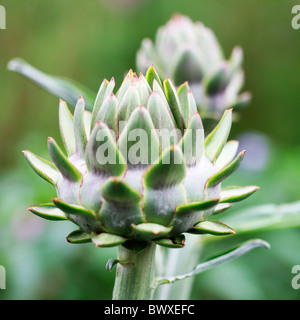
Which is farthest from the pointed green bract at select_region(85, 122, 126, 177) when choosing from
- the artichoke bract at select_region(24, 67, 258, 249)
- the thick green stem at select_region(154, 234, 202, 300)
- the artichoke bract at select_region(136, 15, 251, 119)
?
the artichoke bract at select_region(136, 15, 251, 119)

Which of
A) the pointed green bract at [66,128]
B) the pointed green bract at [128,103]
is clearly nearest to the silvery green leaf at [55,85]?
the pointed green bract at [66,128]

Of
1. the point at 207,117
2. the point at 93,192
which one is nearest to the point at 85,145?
the point at 93,192

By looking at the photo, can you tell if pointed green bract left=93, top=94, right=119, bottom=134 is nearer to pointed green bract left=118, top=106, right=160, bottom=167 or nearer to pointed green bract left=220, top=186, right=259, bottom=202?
pointed green bract left=118, top=106, right=160, bottom=167

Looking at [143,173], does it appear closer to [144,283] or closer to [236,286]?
[144,283]

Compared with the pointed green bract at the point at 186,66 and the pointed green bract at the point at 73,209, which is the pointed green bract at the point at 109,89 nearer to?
the pointed green bract at the point at 73,209

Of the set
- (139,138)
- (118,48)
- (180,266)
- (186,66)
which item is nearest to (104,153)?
(139,138)
